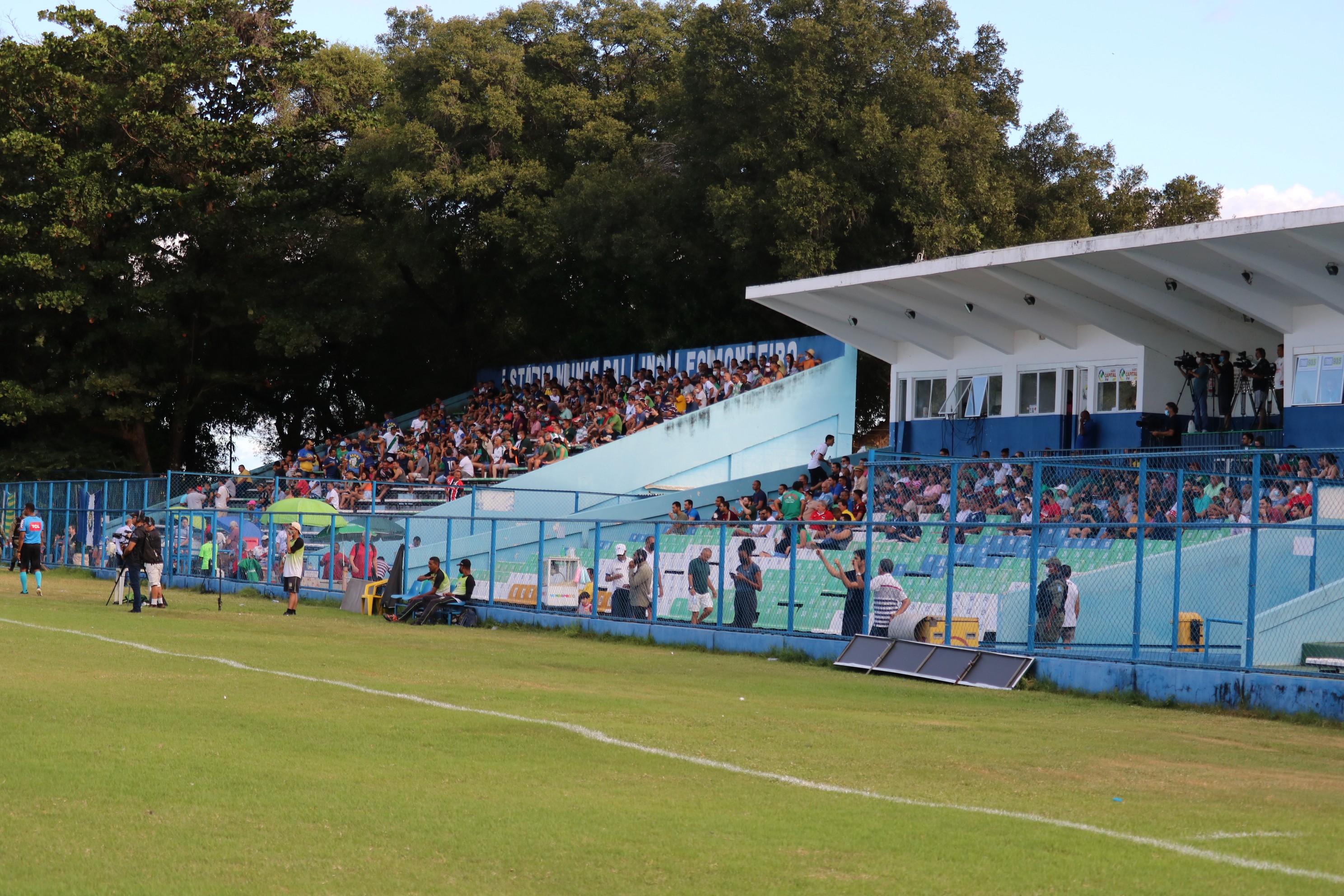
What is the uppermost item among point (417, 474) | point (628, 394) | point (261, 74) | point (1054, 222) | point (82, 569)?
point (261, 74)

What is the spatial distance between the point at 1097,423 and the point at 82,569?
27.2 m

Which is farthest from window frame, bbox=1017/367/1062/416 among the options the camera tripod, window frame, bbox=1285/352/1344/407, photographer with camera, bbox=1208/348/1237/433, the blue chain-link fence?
the camera tripod

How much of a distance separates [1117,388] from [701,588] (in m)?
14.4

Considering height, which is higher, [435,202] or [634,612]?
[435,202]

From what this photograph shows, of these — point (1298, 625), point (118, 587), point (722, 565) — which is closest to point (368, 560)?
point (118, 587)

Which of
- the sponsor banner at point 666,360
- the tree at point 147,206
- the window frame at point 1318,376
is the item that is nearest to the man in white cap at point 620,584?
the window frame at point 1318,376

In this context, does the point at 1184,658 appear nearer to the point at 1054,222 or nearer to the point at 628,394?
the point at 628,394

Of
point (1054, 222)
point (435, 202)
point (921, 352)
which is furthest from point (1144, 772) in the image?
point (435, 202)

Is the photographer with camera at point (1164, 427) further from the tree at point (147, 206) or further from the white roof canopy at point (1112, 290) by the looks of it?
the tree at point (147, 206)

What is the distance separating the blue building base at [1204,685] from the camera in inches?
581

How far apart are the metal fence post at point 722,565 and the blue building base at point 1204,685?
19.6ft

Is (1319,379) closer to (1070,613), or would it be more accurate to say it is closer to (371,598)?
(1070,613)

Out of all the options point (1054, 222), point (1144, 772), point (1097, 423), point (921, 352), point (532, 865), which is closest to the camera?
point (532, 865)

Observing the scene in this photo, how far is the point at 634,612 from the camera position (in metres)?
23.7
